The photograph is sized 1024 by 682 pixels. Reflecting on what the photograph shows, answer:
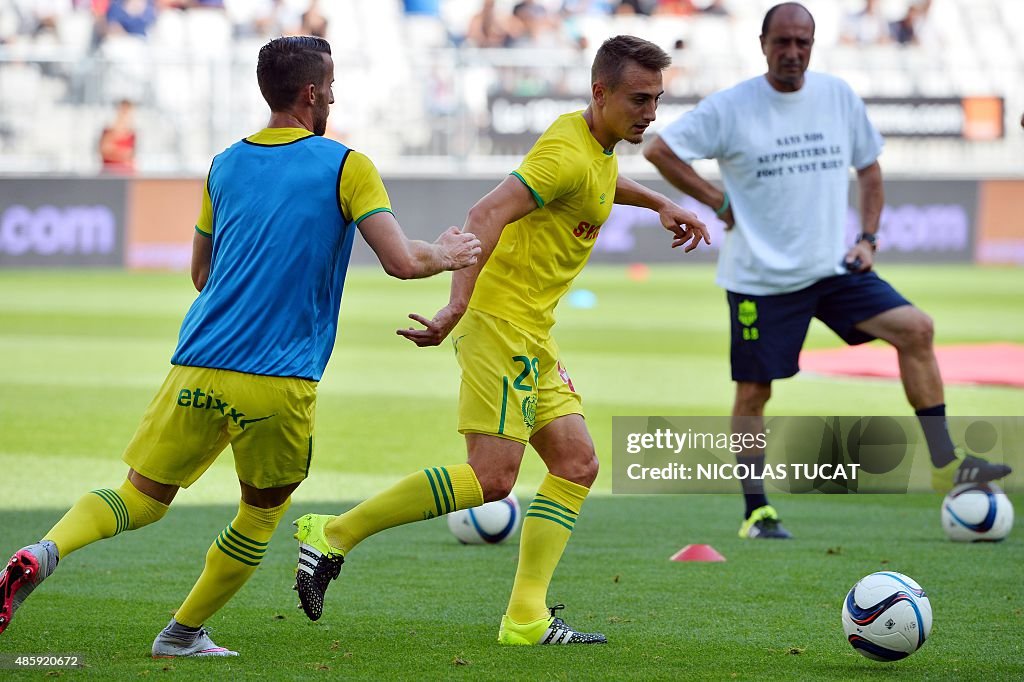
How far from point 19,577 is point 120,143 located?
68.1 ft

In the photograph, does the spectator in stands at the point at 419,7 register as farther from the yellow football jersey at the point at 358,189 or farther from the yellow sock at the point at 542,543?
the yellow football jersey at the point at 358,189

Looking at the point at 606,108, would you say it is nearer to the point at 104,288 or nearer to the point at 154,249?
the point at 104,288

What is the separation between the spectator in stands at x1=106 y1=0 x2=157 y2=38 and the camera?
90.3 feet

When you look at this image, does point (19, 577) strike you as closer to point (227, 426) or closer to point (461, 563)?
point (227, 426)

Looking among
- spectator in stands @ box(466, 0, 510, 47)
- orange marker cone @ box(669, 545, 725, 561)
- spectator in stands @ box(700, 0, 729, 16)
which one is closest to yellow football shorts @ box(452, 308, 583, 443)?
orange marker cone @ box(669, 545, 725, 561)

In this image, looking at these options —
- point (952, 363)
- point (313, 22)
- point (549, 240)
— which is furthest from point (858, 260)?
point (313, 22)

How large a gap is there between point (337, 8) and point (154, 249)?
27.5 feet

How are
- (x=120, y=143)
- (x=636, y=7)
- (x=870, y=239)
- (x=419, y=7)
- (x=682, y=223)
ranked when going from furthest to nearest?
1. (x=636, y=7)
2. (x=419, y=7)
3. (x=120, y=143)
4. (x=870, y=239)
5. (x=682, y=223)

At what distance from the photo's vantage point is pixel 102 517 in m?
4.86

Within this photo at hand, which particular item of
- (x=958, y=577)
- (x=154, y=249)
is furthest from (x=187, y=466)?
(x=154, y=249)

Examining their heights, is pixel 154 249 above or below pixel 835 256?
below

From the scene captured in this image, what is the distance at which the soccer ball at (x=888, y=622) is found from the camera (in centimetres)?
499

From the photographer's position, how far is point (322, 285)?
4.91 metres

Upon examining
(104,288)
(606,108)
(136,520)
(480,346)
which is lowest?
(104,288)
